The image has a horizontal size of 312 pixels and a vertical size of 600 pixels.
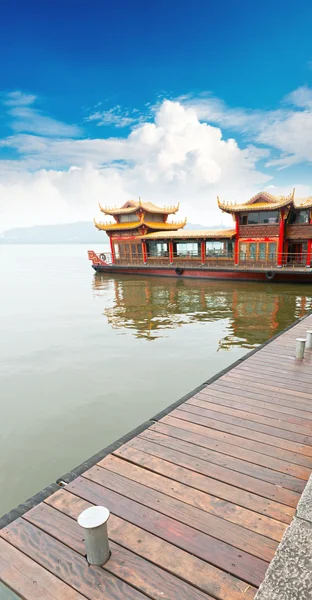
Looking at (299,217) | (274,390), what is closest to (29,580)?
(274,390)

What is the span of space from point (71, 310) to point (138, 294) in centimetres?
531

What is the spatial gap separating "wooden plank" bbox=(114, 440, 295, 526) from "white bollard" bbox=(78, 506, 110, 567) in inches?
39.6

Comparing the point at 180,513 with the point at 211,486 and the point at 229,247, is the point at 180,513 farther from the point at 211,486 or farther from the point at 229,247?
the point at 229,247

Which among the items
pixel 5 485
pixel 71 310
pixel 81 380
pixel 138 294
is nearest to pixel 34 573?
pixel 5 485

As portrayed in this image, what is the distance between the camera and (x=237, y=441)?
349 centimetres

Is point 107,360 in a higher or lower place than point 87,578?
lower

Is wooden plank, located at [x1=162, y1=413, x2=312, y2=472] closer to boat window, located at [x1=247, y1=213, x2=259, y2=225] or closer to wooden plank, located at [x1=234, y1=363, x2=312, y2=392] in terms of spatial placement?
wooden plank, located at [x1=234, y1=363, x2=312, y2=392]

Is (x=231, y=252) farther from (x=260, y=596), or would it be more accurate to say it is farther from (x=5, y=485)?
(x=260, y=596)

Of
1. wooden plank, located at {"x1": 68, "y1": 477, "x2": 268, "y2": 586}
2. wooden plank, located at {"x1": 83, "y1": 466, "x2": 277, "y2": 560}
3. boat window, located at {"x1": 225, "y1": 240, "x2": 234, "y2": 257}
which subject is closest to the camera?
wooden plank, located at {"x1": 68, "y1": 477, "x2": 268, "y2": 586}

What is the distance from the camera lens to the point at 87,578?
6.70 ft

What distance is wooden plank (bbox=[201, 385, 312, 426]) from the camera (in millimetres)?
3984

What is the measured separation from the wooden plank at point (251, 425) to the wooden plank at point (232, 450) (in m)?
0.38

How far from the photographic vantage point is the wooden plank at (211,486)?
249 cm

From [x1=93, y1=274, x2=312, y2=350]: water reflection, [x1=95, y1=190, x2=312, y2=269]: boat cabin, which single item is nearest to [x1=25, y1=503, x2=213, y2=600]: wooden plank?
[x1=93, y1=274, x2=312, y2=350]: water reflection
